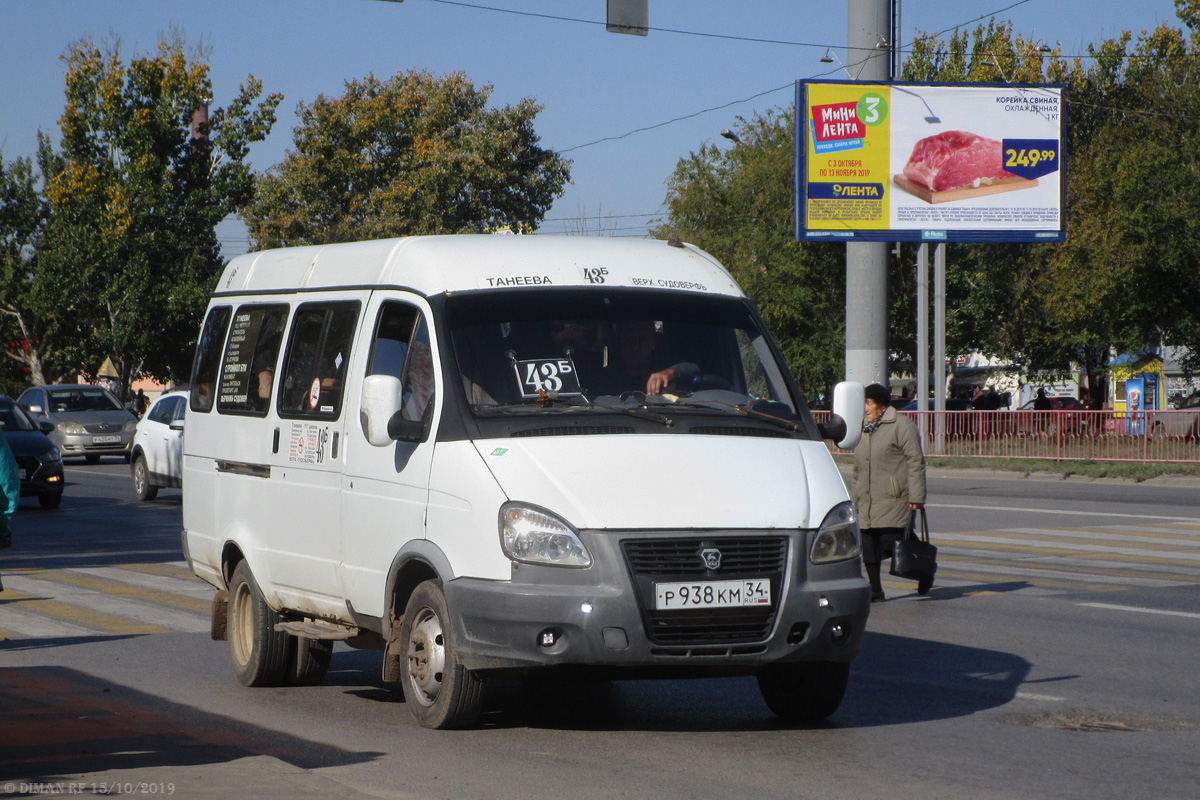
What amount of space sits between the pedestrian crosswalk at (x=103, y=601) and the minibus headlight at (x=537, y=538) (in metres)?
5.04

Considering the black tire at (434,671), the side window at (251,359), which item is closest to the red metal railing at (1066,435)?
the side window at (251,359)

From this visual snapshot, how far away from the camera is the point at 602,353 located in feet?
23.8

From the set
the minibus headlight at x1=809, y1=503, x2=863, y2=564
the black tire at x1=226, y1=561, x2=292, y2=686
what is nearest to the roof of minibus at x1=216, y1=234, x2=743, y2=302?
the minibus headlight at x1=809, y1=503, x2=863, y2=564

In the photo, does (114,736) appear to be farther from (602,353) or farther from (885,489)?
(885,489)

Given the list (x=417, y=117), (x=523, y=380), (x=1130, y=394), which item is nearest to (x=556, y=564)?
(x=523, y=380)

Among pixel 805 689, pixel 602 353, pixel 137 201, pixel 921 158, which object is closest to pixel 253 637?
pixel 602 353

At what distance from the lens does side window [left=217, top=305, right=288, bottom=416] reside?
864 centimetres

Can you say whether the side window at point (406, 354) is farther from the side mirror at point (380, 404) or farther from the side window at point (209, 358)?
the side window at point (209, 358)

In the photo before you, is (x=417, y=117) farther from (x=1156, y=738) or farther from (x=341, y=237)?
(x=1156, y=738)

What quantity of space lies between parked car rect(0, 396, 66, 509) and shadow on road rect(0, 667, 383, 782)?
14864mm

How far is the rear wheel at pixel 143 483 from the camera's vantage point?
24.2m

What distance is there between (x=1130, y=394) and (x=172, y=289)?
3230cm

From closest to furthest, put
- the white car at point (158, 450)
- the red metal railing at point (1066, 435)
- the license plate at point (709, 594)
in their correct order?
the license plate at point (709, 594) < the white car at point (158, 450) < the red metal railing at point (1066, 435)

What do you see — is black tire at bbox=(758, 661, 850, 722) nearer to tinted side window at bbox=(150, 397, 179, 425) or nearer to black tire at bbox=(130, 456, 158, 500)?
black tire at bbox=(130, 456, 158, 500)
